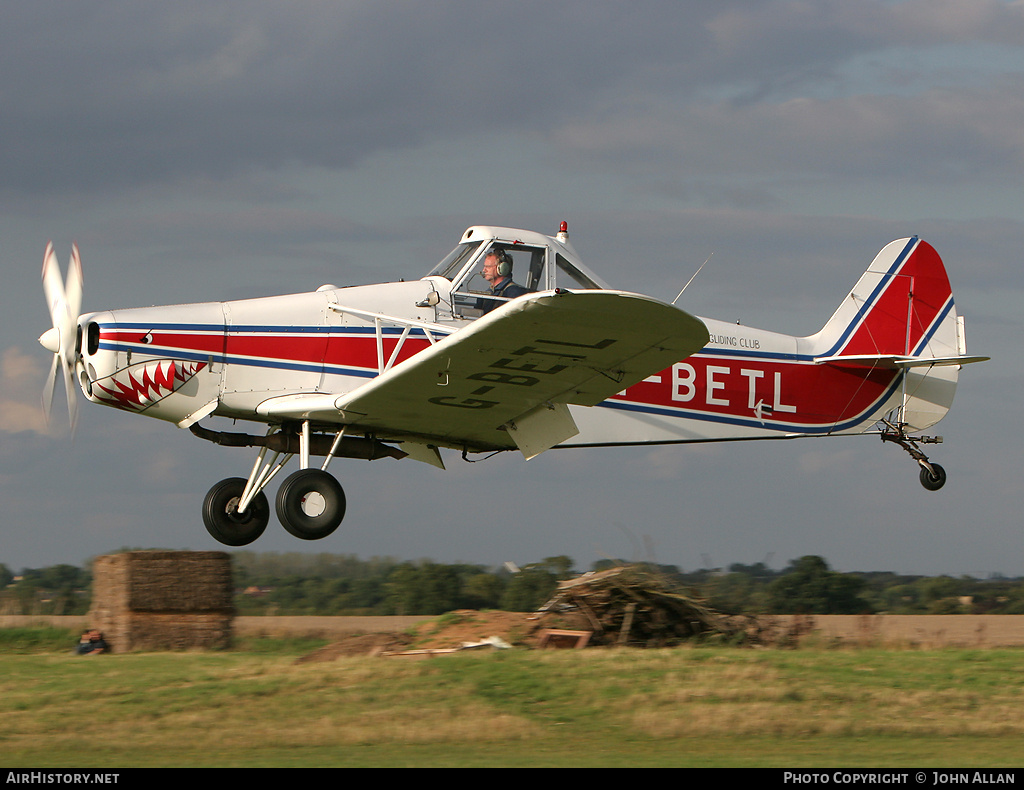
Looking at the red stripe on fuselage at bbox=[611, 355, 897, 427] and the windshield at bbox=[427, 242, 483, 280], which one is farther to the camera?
the red stripe on fuselage at bbox=[611, 355, 897, 427]

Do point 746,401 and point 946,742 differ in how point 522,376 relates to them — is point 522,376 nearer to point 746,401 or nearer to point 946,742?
point 746,401

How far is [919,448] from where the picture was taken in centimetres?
1370

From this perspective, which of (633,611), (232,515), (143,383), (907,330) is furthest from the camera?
(907,330)

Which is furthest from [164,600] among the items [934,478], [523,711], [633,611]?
[934,478]

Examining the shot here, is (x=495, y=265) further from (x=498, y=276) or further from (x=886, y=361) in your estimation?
(x=886, y=361)

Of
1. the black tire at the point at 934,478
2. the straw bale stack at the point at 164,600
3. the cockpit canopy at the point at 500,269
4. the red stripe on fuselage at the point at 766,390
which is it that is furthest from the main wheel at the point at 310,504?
the black tire at the point at 934,478

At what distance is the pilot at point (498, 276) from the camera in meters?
10.7

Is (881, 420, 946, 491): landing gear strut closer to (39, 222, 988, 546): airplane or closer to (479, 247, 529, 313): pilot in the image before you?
(39, 222, 988, 546): airplane

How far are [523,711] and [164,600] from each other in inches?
214

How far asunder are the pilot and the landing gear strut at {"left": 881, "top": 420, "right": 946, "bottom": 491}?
5436mm

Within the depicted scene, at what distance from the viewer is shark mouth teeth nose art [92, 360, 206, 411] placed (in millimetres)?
10055

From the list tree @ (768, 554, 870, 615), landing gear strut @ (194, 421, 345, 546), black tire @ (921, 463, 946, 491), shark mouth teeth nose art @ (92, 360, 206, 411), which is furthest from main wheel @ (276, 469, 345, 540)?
tree @ (768, 554, 870, 615)

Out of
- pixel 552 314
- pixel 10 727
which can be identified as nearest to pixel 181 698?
pixel 10 727

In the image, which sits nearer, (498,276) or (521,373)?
(521,373)
